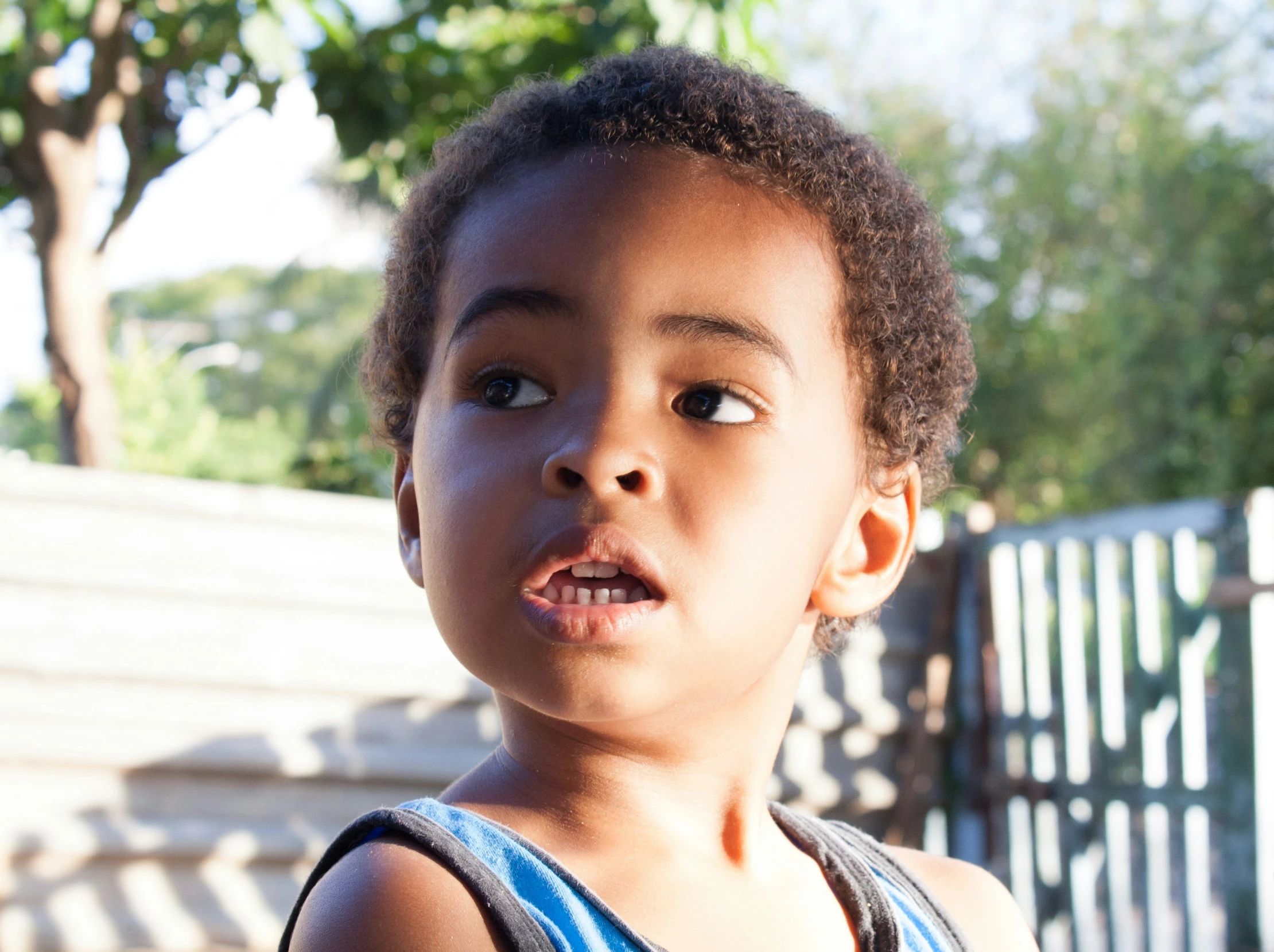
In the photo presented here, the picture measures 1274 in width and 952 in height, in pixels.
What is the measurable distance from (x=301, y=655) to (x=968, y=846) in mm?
2890

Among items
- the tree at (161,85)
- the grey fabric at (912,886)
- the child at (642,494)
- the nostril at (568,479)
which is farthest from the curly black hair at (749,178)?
the tree at (161,85)

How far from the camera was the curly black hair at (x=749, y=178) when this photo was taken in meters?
1.08

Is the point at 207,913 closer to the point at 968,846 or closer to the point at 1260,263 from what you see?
the point at 968,846

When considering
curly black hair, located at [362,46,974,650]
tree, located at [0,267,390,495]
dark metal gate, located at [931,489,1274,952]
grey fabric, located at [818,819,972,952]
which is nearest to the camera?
curly black hair, located at [362,46,974,650]

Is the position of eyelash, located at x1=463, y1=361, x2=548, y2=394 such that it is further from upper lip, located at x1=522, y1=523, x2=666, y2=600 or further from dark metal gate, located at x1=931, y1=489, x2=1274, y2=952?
dark metal gate, located at x1=931, y1=489, x2=1274, y2=952

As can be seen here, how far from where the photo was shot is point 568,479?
88cm

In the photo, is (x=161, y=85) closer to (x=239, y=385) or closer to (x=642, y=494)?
(x=642, y=494)

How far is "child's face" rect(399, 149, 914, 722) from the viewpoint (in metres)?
0.88

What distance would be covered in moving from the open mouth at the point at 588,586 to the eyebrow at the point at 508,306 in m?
0.19

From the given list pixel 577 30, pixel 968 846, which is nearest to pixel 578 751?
pixel 577 30

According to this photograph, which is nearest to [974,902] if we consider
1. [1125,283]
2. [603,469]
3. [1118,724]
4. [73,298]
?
[603,469]

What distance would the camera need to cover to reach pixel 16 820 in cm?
332

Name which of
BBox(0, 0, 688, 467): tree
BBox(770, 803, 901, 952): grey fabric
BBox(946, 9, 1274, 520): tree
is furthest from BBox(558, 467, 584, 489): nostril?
BBox(946, 9, 1274, 520): tree

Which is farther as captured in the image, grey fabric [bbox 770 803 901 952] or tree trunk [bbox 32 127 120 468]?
tree trunk [bbox 32 127 120 468]
